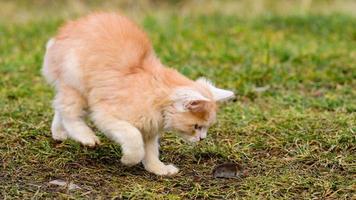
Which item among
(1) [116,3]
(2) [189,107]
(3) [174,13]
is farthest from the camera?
(1) [116,3]

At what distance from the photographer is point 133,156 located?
4.45 metres

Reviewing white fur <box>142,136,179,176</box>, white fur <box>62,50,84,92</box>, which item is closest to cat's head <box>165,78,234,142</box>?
white fur <box>142,136,179,176</box>

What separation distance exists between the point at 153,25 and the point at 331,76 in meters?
2.79

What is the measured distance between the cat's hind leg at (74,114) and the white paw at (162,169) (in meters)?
0.42

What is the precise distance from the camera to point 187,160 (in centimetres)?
501

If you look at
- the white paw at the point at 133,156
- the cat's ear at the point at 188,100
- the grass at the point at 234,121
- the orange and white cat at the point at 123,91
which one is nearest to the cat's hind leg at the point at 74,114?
the orange and white cat at the point at 123,91

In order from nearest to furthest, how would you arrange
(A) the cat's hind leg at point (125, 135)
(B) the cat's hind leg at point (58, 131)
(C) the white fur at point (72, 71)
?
(A) the cat's hind leg at point (125, 135)
(C) the white fur at point (72, 71)
(B) the cat's hind leg at point (58, 131)

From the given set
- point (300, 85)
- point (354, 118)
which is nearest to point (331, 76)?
point (300, 85)

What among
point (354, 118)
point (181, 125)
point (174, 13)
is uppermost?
point (181, 125)

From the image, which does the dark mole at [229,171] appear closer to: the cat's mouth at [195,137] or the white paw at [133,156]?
the cat's mouth at [195,137]

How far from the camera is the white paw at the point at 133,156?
175 inches

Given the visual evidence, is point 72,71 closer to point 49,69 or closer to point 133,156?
point 49,69

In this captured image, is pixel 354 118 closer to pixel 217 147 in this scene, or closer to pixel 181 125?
pixel 217 147

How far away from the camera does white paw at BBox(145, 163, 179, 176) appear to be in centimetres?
468
